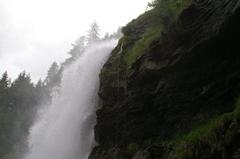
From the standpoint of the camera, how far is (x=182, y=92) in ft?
56.2

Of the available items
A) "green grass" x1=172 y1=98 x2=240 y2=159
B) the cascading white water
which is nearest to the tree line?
the cascading white water

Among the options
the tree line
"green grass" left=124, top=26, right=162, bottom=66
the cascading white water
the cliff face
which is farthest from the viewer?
the tree line

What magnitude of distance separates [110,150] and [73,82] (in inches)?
738

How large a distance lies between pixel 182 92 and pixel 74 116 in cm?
1726

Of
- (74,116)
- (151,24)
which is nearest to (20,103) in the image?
(74,116)

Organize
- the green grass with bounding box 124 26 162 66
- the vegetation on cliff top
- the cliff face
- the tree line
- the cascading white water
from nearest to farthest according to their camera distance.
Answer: the cliff face < the vegetation on cliff top < the green grass with bounding box 124 26 162 66 < the cascading white water < the tree line

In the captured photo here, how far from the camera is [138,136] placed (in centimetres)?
1888

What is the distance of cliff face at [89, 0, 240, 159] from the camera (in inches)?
558

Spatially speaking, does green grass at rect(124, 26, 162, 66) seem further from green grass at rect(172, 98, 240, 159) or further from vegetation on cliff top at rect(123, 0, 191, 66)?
green grass at rect(172, 98, 240, 159)

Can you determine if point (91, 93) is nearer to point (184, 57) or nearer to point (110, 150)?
point (110, 150)

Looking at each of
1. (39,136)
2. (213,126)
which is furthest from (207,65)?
(39,136)

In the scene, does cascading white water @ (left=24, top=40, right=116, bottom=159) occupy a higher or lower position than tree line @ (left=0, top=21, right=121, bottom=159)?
lower

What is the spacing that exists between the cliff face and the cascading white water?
771 centimetres

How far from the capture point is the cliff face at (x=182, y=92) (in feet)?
46.5
